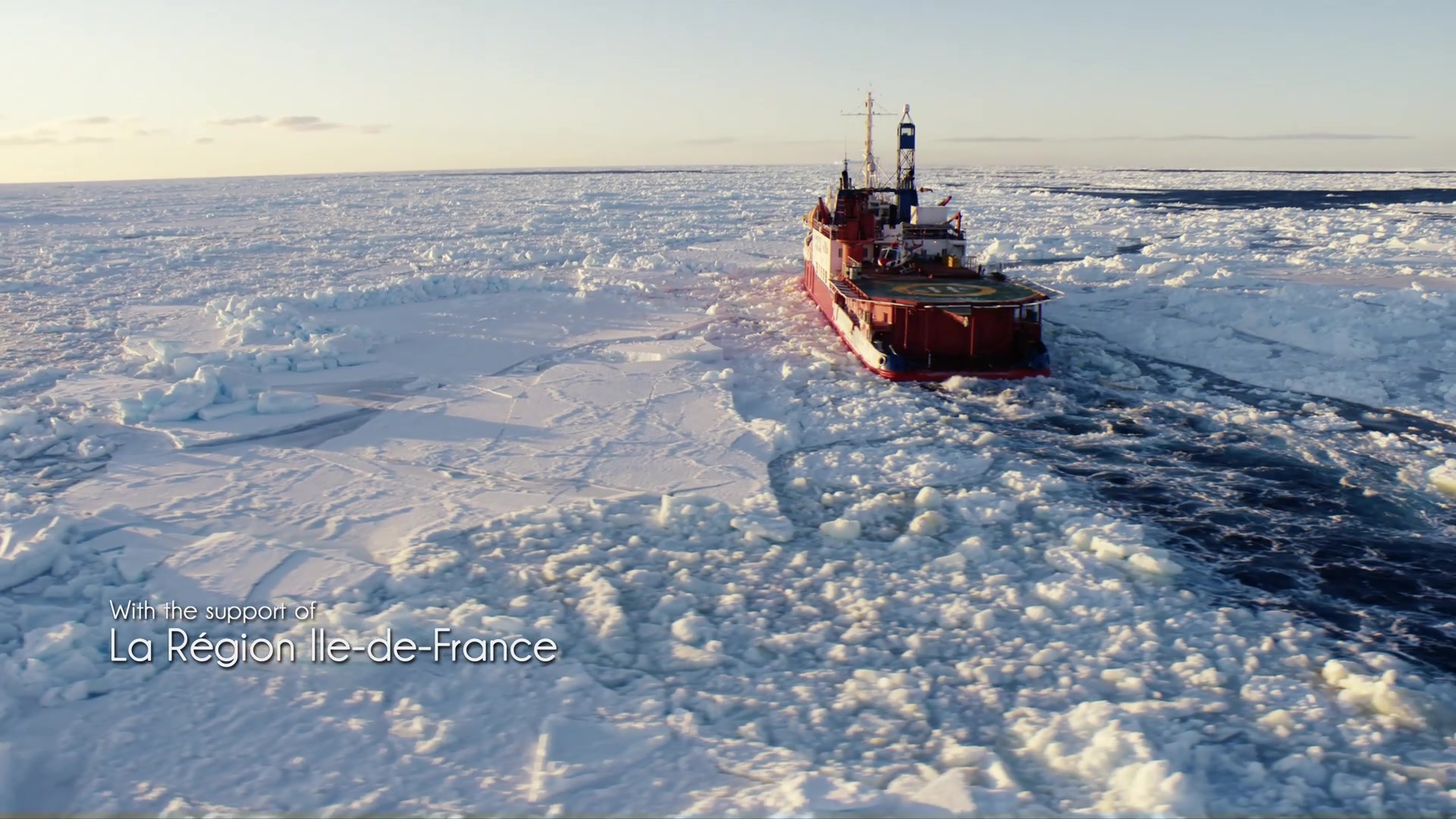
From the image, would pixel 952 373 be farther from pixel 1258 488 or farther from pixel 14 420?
pixel 14 420

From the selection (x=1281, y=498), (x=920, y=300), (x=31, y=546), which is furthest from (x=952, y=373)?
(x=31, y=546)

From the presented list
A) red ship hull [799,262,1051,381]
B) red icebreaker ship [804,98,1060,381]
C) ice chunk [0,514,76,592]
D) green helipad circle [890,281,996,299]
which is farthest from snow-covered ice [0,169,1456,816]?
green helipad circle [890,281,996,299]

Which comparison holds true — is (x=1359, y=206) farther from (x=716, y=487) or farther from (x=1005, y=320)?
(x=716, y=487)

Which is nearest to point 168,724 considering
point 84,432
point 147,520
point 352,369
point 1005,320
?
point 147,520

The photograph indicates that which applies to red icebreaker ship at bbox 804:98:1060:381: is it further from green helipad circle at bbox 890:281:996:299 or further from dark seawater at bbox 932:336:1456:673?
dark seawater at bbox 932:336:1456:673

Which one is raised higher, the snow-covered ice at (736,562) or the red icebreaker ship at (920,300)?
the red icebreaker ship at (920,300)

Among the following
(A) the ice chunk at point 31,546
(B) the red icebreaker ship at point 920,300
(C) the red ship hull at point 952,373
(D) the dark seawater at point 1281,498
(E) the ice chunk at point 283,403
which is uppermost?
(B) the red icebreaker ship at point 920,300

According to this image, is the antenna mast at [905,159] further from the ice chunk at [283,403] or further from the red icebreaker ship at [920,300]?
the ice chunk at [283,403]

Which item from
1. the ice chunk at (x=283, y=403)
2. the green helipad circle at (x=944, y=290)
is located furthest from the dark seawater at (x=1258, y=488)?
the ice chunk at (x=283, y=403)
